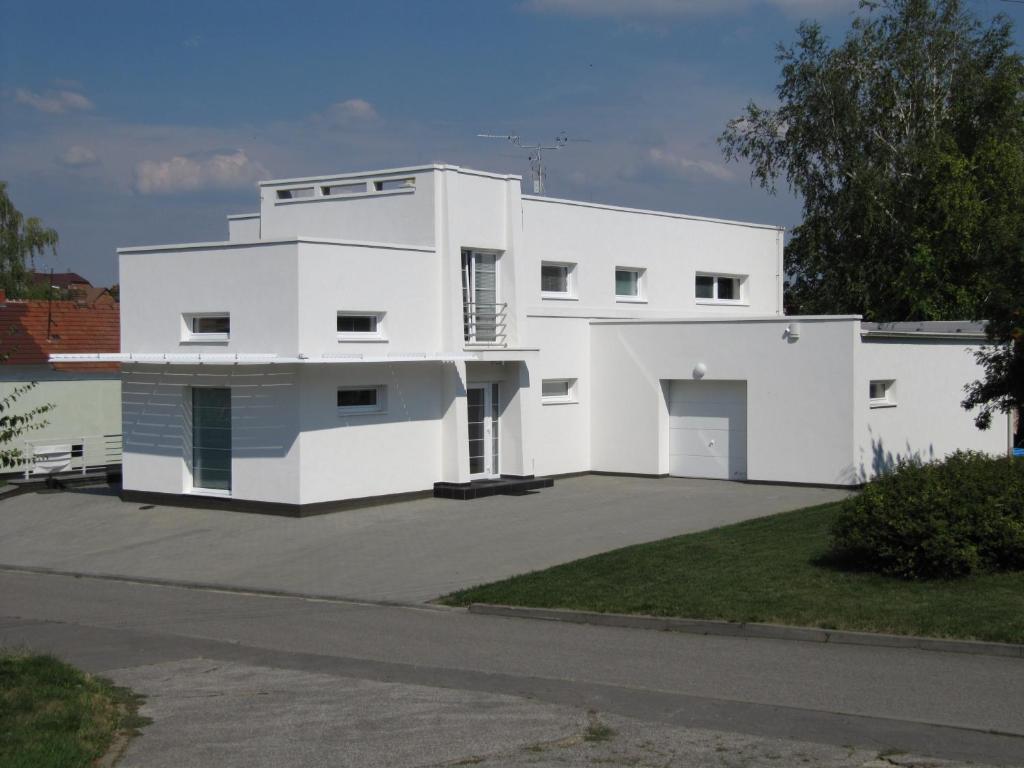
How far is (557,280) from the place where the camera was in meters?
25.6

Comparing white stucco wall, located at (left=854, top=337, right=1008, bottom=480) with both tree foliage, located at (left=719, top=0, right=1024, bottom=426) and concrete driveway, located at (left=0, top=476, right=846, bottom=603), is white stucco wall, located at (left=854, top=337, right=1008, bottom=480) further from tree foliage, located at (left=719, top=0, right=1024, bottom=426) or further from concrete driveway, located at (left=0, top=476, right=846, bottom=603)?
tree foliage, located at (left=719, top=0, right=1024, bottom=426)

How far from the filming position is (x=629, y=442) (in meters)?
25.6

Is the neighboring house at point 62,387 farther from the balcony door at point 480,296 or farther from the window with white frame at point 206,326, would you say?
the balcony door at point 480,296

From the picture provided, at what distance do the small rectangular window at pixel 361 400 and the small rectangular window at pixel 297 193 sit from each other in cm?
509

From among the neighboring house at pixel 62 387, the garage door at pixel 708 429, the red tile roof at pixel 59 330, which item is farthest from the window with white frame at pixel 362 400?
the red tile roof at pixel 59 330

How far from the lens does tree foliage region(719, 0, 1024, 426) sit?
3456 cm

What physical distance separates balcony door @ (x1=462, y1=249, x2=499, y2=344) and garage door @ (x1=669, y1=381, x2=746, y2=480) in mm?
4206

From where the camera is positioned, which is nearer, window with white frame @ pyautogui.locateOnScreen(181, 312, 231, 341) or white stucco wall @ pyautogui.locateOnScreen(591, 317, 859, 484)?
window with white frame @ pyautogui.locateOnScreen(181, 312, 231, 341)

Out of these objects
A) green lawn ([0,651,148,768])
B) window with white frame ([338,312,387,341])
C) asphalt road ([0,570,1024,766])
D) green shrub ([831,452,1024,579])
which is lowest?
asphalt road ([0,570,1024,766])

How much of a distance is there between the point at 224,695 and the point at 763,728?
13.1 ft

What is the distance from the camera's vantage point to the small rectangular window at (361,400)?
69.4 ft

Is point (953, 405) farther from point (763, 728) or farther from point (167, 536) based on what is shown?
point (763, 728)

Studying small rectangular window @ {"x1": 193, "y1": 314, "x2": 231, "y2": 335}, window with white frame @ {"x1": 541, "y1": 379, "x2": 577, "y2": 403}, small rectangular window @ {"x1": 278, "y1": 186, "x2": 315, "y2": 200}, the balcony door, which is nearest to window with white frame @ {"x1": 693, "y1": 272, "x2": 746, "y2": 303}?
window with white frame @ {"x1": 541, "y1": 379, "x2": 577, "y2": 403}

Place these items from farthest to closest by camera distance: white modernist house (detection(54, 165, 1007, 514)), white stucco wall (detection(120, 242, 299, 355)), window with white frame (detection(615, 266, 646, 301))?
window with white frame (detection(615, 266, 646, 301)), white modernist house (detection(54, 165, 1007, 514)), white stucco wall (detection(120, 242, 299, 355))
